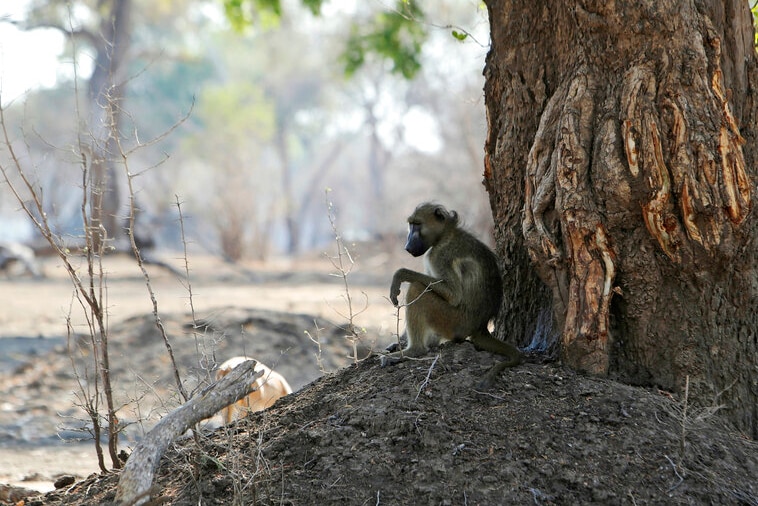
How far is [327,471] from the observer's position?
3543mm

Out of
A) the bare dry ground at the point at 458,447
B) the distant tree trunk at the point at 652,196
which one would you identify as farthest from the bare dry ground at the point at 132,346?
the distant tree trunk at the point at 652,196

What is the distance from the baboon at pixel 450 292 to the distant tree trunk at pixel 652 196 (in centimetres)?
59

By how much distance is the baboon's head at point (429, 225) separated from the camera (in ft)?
17.4

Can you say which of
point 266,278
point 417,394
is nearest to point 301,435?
point 417,394

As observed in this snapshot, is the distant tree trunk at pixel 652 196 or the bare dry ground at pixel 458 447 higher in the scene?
the distant tree trunk at pixel 652 196

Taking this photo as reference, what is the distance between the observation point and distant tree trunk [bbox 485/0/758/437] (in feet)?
12.7

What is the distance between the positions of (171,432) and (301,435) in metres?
0.62

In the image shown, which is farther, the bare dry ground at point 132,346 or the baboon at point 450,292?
the bare dry ground at point 132,346

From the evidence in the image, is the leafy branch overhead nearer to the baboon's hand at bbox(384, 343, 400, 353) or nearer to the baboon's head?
the baboon's head

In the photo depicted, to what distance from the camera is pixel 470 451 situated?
353 centimetres

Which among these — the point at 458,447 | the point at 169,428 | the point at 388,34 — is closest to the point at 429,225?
the point at 458,447

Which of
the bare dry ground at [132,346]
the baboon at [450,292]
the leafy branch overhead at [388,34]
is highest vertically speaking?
the leafy branch overhead at [388,34]

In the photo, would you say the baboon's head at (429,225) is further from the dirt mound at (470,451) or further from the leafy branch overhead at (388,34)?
the leafy branch overhead at (388,34)

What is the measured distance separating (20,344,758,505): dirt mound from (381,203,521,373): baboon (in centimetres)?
76
